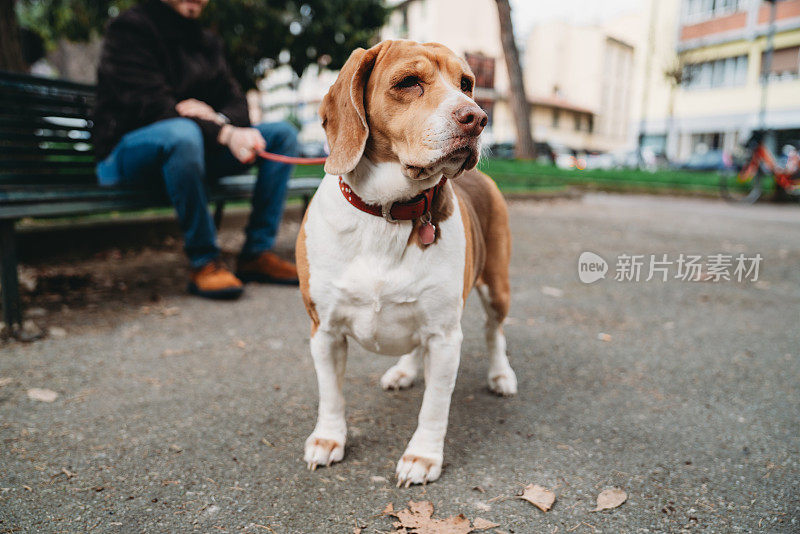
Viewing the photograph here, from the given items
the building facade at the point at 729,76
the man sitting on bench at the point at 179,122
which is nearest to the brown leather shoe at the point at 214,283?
the man sitting on bench at the point at 179,122

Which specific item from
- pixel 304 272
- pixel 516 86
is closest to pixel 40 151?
pixel 304 272

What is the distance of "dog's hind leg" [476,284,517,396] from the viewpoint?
2496mm

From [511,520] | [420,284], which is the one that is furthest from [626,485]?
[420,284]

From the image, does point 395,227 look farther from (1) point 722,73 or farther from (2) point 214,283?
(1) point 722,73

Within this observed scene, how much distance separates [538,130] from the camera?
4634 centimetres

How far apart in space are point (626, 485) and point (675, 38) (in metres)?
36.1

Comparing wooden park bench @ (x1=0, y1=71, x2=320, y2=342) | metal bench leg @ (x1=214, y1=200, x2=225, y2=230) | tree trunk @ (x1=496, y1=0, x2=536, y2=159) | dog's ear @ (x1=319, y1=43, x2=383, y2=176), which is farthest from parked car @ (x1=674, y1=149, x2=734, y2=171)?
dog's ear @ (x1=319, y1=43, x2=383, y2=176)

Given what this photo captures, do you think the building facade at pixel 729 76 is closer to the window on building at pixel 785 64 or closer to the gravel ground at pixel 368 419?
the window on building at pixel 785 64

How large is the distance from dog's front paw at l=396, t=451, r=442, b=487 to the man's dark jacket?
2.54 meters

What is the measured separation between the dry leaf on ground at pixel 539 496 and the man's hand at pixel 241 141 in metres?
2.46

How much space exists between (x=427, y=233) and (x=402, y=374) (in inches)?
38.8

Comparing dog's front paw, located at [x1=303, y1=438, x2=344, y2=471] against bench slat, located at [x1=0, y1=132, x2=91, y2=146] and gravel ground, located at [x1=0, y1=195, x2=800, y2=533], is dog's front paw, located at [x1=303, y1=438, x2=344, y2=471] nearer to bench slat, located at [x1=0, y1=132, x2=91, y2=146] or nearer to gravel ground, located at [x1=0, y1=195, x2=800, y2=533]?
gravel ground, located at [x1=0, y1=195, x2=800, y2=533]

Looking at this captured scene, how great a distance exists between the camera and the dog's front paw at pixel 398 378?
255 cm

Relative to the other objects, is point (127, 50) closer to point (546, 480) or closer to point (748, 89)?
point (546, 480)
